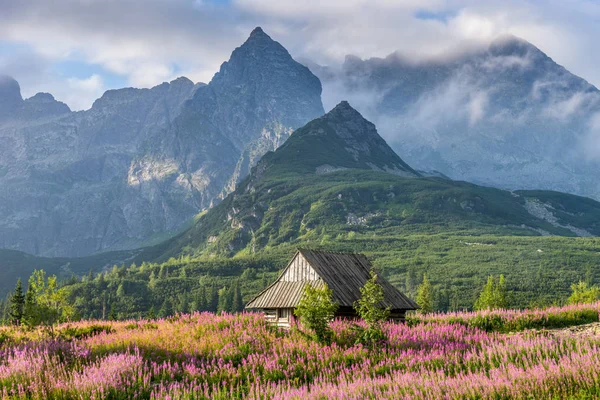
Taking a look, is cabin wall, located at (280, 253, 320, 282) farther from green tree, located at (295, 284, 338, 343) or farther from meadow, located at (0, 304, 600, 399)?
green tree, located at (295, 284, 338, 343)

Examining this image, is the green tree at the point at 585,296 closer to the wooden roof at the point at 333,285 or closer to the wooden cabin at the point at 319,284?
the wooden roof at the point at 333,285

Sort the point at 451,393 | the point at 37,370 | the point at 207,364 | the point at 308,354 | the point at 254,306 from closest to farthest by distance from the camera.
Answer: the point at 451,393 < the point at 37,370 < the point at 207,364 < the point at 308,354 < the point at 254,306

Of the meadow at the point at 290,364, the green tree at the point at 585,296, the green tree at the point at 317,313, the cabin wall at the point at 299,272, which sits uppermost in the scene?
the cabin wall at the point at 299,272

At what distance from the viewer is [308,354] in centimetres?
1623

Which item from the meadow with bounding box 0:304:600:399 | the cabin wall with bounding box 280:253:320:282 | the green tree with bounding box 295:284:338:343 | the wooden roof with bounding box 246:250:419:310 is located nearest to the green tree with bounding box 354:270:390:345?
the meadow with bounding box 0:304:600:399

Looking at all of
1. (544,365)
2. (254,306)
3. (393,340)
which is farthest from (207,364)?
(254,306)

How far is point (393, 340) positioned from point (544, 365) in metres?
6.89

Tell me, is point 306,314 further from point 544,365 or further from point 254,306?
point 254,306

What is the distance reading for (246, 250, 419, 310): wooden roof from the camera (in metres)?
33.1

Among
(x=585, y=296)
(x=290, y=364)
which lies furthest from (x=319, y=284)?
(x=585, y=296)

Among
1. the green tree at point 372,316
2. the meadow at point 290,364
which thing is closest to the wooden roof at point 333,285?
the meadow at point 290,364

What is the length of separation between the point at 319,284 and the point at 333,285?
1.47 metres

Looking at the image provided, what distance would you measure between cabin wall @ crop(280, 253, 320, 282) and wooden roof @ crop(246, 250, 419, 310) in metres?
0.24

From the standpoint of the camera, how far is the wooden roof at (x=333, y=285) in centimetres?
3306
